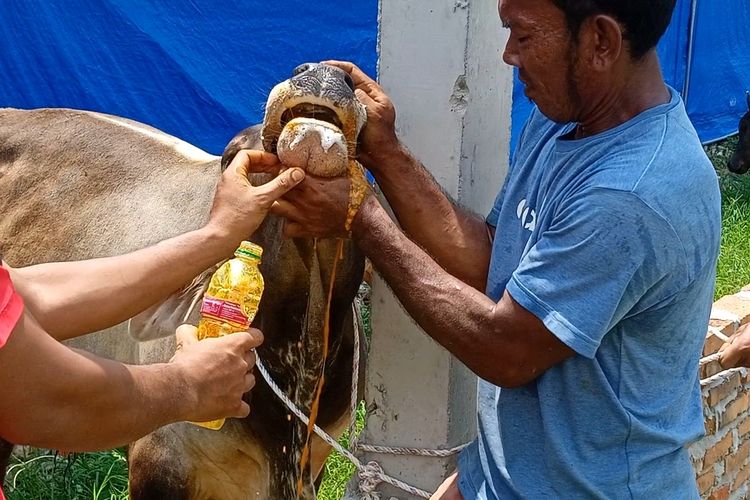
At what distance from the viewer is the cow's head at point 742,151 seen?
418 inches

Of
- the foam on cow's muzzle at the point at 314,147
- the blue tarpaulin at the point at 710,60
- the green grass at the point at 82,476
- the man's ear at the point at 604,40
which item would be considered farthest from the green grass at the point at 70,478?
the blue tarpaulin at the point at 710,60

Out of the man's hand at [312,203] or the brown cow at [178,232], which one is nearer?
the man's hand at [312,203]

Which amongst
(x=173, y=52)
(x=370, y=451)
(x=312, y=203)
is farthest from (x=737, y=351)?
(x=173, y=52)

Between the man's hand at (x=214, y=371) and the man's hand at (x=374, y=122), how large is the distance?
59 cm

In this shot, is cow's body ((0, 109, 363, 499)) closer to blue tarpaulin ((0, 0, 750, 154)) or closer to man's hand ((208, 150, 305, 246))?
man's hand ((208, 150, 305, 246))

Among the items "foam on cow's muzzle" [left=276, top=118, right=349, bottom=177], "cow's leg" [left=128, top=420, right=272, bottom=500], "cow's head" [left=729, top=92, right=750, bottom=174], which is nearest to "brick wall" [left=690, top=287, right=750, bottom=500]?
"cow's leg" [left=128, top=420, right=272, bottom=500]

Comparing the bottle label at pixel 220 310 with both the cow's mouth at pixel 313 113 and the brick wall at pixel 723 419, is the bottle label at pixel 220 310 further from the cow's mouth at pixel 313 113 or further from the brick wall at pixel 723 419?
the brick wall at pixel 723 419

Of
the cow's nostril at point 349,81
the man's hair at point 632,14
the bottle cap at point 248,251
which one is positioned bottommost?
the bottle cap at point 248,251

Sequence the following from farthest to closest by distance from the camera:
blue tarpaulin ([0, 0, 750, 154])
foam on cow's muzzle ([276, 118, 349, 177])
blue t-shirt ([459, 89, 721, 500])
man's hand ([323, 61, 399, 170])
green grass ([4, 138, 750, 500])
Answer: blue tarpaulin ([0, 0, 750, 154]), green grass ([4, 138, 750, 500]), man's hand ([323, 61, 399, 170]), foam on cow's muzzle ([276, 118, 349, 177]), blue t-shirt ([459, 89, 721, 500])

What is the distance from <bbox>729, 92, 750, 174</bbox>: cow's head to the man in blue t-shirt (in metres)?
8.63

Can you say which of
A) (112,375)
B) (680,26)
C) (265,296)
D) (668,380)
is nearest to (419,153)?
(265,296)

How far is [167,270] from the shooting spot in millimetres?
2541

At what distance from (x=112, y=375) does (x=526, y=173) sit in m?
1.12

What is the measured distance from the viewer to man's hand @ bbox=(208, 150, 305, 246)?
256 centimetres
